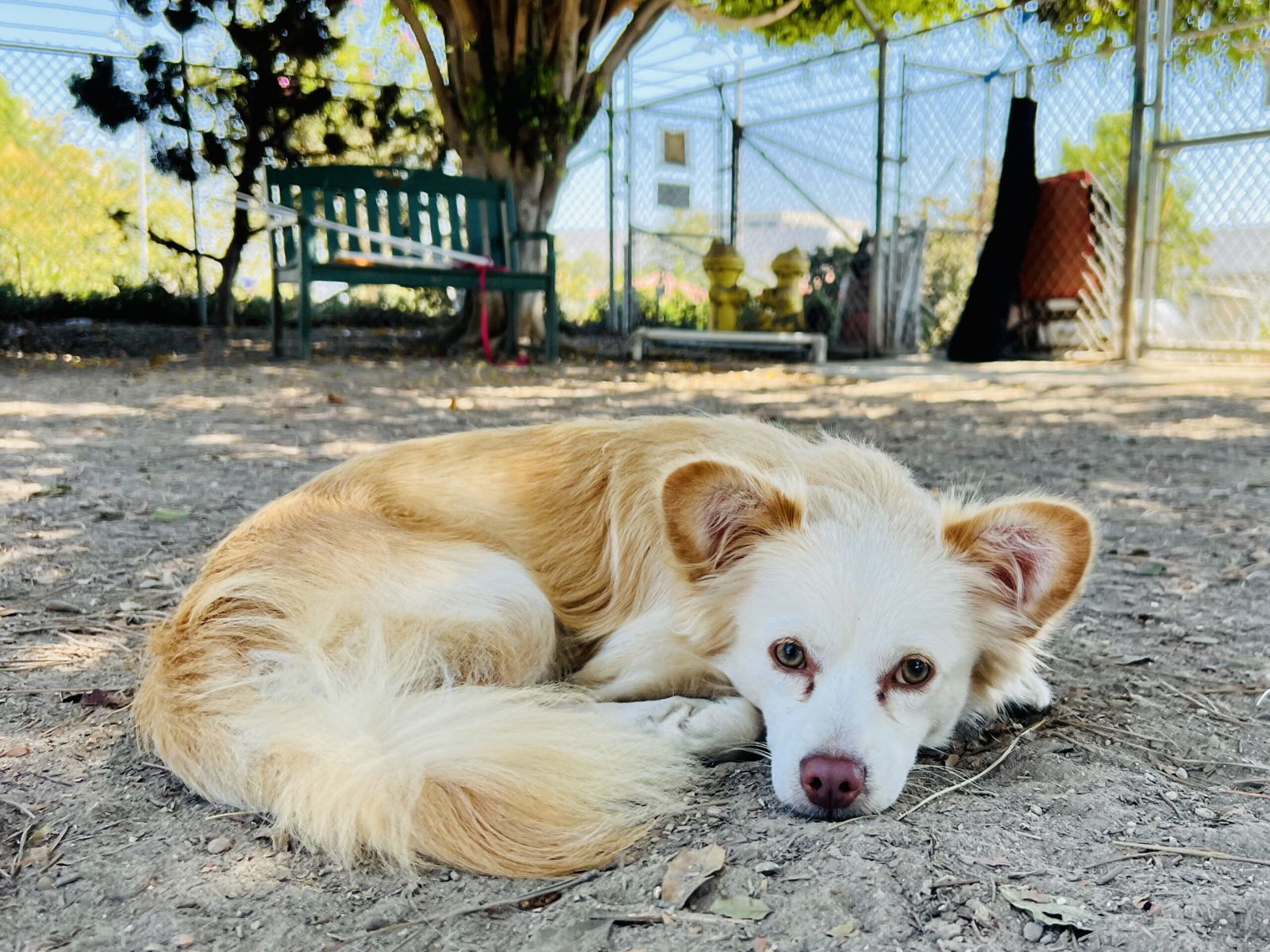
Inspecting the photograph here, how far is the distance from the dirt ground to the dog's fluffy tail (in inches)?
2.2

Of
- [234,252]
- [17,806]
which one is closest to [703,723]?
[17,806]

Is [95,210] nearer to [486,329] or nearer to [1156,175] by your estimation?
[486,329]

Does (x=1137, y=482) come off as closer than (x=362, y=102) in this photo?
Yes

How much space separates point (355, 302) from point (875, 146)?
23.8 ft

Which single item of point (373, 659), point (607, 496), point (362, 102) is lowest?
point (373, 659)

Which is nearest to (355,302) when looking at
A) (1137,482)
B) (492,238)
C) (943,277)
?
(492,238)

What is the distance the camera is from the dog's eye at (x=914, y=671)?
6.59 ft

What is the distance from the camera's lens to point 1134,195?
363 inches

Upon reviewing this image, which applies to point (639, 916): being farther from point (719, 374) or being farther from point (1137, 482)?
point (719, 374)

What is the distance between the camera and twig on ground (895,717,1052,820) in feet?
6.34

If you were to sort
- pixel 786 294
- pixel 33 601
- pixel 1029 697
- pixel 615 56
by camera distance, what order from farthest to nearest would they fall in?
pixel 786 294 → pixel 615 56 → pixel 33 601 → pixel 1029 697

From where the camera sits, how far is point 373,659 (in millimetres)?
2131

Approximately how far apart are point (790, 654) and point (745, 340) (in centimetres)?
931

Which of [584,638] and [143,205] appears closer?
[584,638]
